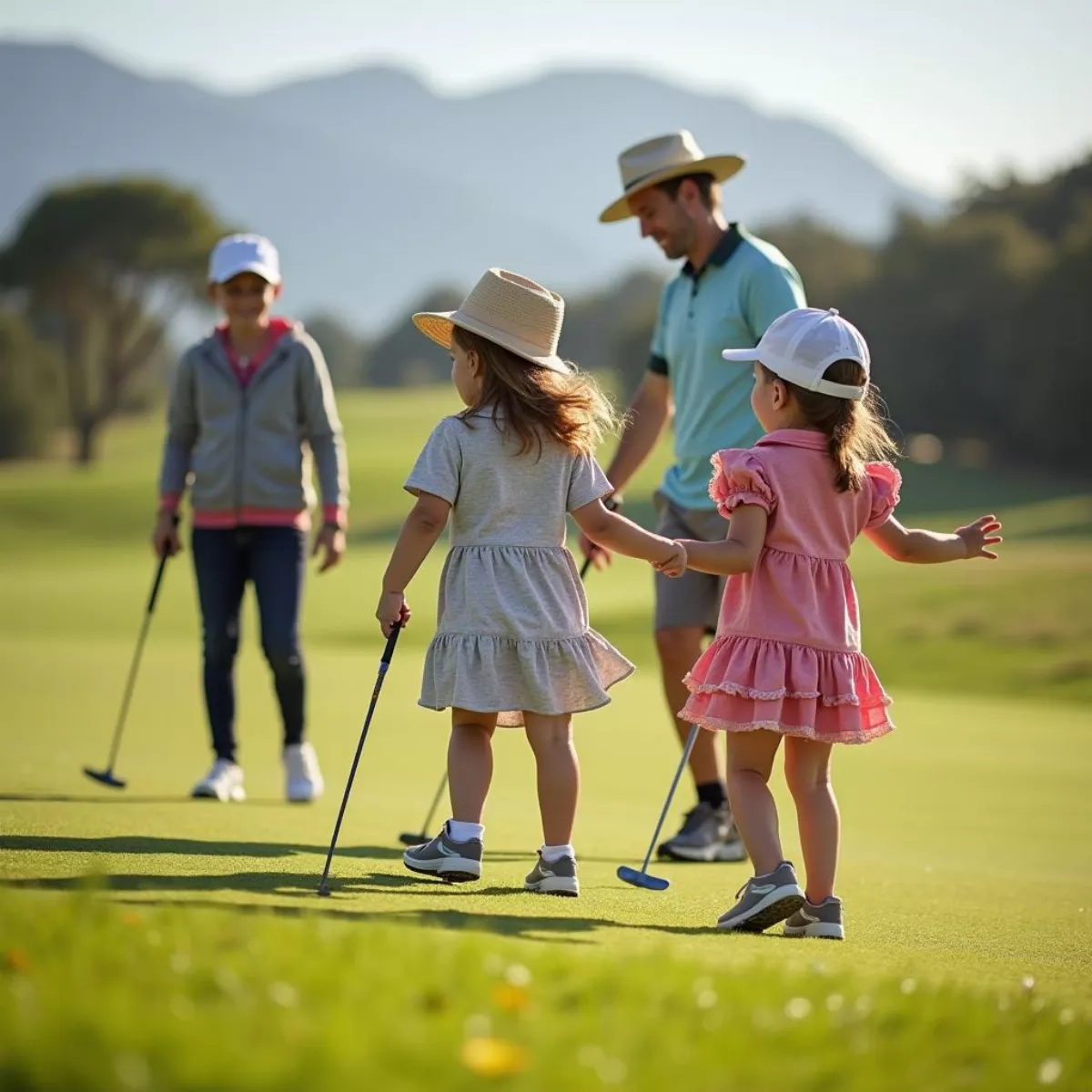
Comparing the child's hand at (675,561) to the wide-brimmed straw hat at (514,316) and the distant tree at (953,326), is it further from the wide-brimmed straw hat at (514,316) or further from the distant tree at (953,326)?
the distant tree at (953,326)

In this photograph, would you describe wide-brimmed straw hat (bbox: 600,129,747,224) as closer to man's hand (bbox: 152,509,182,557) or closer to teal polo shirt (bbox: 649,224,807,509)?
teal polo shirt (bbox: 649,224,807,509)

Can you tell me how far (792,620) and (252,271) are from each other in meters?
3.37

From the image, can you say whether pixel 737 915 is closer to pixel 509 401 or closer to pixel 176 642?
pixel 509 401

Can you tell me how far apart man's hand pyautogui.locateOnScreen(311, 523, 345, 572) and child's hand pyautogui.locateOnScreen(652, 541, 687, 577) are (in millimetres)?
2688

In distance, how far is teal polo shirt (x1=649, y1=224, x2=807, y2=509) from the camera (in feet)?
20.1

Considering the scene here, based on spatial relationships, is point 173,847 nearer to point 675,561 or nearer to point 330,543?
point 675,561

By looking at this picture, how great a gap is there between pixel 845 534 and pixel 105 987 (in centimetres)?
258

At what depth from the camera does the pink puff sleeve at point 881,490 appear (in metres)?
4.65

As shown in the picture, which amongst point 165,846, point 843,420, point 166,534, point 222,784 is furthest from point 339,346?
point 843,420

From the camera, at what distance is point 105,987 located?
8.32ft

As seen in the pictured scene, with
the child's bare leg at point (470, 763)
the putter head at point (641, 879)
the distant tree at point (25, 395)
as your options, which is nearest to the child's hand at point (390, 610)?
the child's bare leg at point (470, 763)

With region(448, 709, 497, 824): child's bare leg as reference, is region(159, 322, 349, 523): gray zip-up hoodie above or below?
above

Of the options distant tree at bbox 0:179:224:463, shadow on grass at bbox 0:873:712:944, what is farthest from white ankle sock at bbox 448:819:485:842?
distant tree at bbox 0:179:224:463

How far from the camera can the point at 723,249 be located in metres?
6.27
